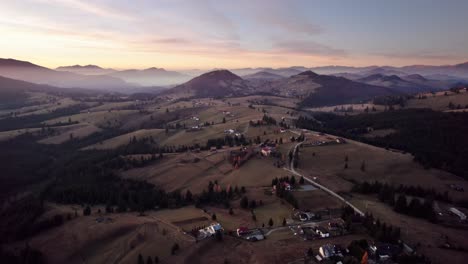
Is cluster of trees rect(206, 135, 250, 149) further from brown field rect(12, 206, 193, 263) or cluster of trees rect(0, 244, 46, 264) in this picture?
cluster of trees rect(0, 244, 46, 264)

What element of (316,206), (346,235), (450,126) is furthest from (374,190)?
(450,126)

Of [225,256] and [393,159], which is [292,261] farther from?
[393,159]

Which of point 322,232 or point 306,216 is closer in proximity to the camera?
point 322,232

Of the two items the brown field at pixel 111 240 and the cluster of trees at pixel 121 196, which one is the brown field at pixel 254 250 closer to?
the brown field at pixel 111 240

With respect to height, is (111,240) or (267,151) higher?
(267,151)

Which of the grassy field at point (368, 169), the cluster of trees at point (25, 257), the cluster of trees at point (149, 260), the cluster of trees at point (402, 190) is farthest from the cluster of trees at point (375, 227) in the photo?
the cluster of trees at point (25, 257)

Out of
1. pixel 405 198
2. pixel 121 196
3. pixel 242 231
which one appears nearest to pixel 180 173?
pixel 121 196

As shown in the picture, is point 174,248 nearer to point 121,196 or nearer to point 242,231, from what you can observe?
point 242,231
